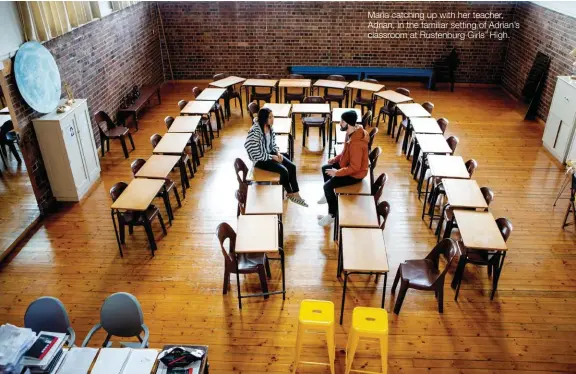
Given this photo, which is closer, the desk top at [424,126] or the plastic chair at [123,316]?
the plastic chair at [123,316]

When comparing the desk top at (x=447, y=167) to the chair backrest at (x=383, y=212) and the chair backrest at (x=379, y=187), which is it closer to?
the chair backrest at (x=379, y=187)

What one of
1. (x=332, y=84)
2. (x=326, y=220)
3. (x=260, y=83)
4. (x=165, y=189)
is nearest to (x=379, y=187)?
(x=326, y=220)

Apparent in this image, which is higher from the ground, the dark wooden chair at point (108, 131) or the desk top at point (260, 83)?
the desk top at point (260, 83)

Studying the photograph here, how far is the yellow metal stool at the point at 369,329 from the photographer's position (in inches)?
174

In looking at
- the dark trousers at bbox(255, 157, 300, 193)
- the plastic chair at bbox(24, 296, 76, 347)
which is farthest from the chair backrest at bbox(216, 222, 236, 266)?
the plastic chair at bbox(24, 296, 76, 347)

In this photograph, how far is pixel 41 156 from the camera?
7.18 m

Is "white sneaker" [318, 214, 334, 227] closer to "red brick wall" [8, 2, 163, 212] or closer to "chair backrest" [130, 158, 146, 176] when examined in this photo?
"chair backrest" [130, 158, 146, 176]

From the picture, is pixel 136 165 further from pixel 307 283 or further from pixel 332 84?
pixel 332 84

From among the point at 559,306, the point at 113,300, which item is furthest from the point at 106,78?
the point at 559,306

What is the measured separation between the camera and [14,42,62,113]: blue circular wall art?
258 inches

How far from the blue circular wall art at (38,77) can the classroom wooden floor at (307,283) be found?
1.70m

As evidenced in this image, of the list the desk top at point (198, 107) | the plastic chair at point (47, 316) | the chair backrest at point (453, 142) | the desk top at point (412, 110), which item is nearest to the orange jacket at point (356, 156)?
the chair backrest at point (453, 142)

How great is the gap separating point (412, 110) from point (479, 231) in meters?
4.00

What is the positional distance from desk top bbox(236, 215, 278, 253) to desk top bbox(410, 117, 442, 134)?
3814 millimetres
